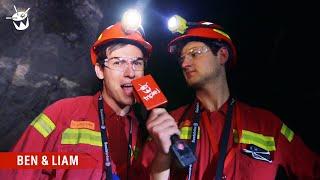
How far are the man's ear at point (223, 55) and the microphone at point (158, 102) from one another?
150cm

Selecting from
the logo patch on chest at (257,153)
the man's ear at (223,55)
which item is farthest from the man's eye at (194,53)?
the logo patch on chest at (257,153)

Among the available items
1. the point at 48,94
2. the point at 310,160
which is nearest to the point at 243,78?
the point at 310,160

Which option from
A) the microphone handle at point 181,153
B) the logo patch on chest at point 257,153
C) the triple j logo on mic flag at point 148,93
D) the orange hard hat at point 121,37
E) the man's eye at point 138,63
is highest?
the orange hard hat at point 121,37

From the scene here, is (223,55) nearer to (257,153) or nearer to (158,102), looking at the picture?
(257,153)

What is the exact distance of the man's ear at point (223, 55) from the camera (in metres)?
3.42

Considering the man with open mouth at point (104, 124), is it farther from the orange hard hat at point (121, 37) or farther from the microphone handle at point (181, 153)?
the microphone handle at point (181, 153)

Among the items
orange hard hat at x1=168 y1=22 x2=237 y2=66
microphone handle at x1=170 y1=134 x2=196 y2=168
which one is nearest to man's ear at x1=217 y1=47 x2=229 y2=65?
orange hard hat at x1=168 y1=22 x2=237 y2=66

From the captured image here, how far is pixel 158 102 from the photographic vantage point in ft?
6.20

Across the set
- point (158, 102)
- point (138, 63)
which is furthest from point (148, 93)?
point (138, 63)

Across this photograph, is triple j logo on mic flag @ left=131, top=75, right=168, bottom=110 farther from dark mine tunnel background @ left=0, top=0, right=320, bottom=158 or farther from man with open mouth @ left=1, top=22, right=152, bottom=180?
dark mine tunnel background @ left=0, top=0, right=320, bottom=158

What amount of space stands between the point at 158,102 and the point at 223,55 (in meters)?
1.72

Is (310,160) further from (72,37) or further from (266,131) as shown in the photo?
(72,37)

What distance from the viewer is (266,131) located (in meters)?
3.04

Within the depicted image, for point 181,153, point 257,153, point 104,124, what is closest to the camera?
point 181,153
